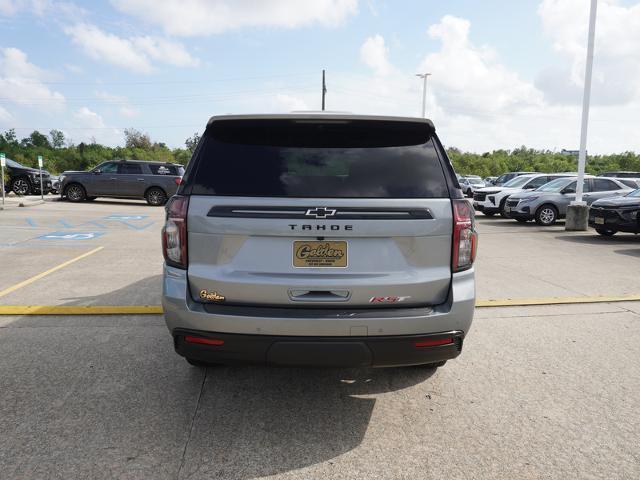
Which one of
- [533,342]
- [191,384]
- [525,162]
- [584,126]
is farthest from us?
[525,162]

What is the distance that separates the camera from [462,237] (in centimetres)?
292

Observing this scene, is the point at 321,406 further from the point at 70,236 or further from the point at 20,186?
the point at 20,186

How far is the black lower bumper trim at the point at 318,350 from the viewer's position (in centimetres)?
271

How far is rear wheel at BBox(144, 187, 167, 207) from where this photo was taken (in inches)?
836

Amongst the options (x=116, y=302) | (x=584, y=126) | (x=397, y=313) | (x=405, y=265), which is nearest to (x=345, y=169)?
(x=405, y=265)

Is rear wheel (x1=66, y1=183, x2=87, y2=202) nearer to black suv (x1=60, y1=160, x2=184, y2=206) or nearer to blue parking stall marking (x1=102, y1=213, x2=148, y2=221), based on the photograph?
black suv (x1=60, y1=160, x2=184, y2=206)

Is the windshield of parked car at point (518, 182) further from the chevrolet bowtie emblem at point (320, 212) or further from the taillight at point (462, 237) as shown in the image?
the chevrolet bowtie emblem at point (320, 212)

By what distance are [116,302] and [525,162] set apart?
76.4m

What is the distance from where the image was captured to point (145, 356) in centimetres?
409

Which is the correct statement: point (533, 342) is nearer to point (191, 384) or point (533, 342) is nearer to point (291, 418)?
point (291, 418)

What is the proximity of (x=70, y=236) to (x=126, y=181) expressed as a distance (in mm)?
10862

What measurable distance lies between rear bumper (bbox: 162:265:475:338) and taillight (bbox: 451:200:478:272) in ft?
0.33

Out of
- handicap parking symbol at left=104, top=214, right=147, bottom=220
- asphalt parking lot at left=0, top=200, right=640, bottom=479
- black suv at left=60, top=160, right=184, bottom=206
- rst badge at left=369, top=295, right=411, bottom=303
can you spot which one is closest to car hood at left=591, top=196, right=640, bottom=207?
asphalt parking lot at left=0, top=200, right=640, bottom=479

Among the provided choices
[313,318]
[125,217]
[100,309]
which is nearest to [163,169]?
[125,217]
